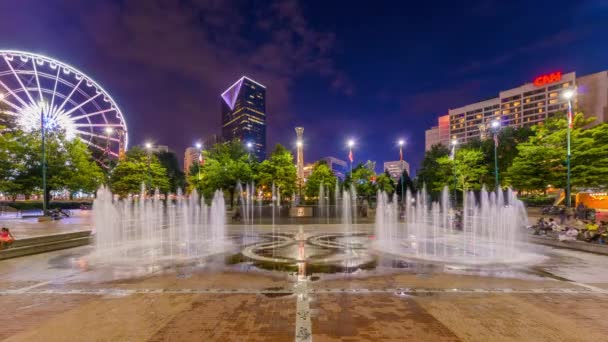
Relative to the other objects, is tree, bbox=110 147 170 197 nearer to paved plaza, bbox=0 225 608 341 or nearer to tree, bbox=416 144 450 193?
paved plaza, bbox=0 225 608 341

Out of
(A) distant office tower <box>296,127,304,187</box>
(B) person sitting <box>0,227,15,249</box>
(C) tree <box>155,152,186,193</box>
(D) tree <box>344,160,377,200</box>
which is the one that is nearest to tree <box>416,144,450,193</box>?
(D) tree <box>344,160,377,200</box>

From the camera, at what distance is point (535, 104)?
113 m

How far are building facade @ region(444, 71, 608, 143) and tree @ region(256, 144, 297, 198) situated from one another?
186 ft

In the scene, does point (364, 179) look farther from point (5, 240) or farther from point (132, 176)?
point (5, 240)

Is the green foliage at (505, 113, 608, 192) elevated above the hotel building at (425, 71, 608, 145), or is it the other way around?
the hotel building at (425, 71, 608, 145)

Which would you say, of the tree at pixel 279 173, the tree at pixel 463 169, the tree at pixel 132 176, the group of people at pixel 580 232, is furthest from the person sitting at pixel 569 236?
the tree at pixel 132 176

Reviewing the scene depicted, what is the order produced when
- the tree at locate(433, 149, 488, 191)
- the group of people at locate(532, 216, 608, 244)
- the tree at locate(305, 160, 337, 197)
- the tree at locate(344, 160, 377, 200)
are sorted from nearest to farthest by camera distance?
the group of people at locate(532, 216, 608, 244) → the tree at locate(433, 149, 488, 191) → the tree at locate(305, 160, 337, 197) → the tree at locate(344, 160, 377, 200)

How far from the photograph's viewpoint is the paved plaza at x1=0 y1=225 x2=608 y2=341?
5534 millimetres

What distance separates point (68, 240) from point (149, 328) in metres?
12.9

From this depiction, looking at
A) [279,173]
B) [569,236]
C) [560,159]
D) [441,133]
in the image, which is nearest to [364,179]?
[279,173]

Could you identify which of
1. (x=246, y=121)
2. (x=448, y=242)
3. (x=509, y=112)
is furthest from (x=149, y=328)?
(x=246, y=121)

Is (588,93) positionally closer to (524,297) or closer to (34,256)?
(524,297)

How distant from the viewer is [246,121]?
198 m

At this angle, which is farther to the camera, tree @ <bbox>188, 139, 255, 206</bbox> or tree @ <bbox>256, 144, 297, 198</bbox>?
tree @ <bbox>256, 144, 297, 198</bbox>
